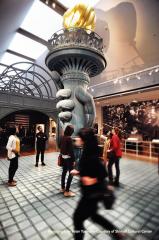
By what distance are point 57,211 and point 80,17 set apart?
4.77 meters

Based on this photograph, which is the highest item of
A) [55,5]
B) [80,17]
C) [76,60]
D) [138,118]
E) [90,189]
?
[55,5]

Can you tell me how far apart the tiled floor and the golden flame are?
451cm

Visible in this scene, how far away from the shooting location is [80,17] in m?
4.14

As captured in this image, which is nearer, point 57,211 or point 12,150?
point 57,211

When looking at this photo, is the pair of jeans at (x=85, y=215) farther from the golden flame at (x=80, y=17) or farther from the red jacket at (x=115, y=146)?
the golden flame at (x=80, y=17)

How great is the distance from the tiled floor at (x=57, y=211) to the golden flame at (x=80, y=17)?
14.8ft

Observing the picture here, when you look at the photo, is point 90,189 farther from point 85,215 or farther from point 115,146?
point 115,146

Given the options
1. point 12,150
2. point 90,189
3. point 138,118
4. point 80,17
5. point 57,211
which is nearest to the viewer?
point 90,189

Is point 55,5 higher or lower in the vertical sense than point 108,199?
higher

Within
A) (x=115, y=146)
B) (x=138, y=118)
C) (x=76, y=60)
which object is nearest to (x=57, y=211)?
(x=115, y=146)

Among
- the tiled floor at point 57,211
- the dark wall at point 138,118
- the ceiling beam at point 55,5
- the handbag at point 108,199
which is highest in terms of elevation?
the ceiling beam at point 55,5

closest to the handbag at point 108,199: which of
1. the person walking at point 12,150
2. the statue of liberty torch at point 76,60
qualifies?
the statue of liberty torch at point 76,60

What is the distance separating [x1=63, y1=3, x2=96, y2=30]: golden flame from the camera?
3.99 m

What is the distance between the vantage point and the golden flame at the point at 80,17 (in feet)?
13.1
